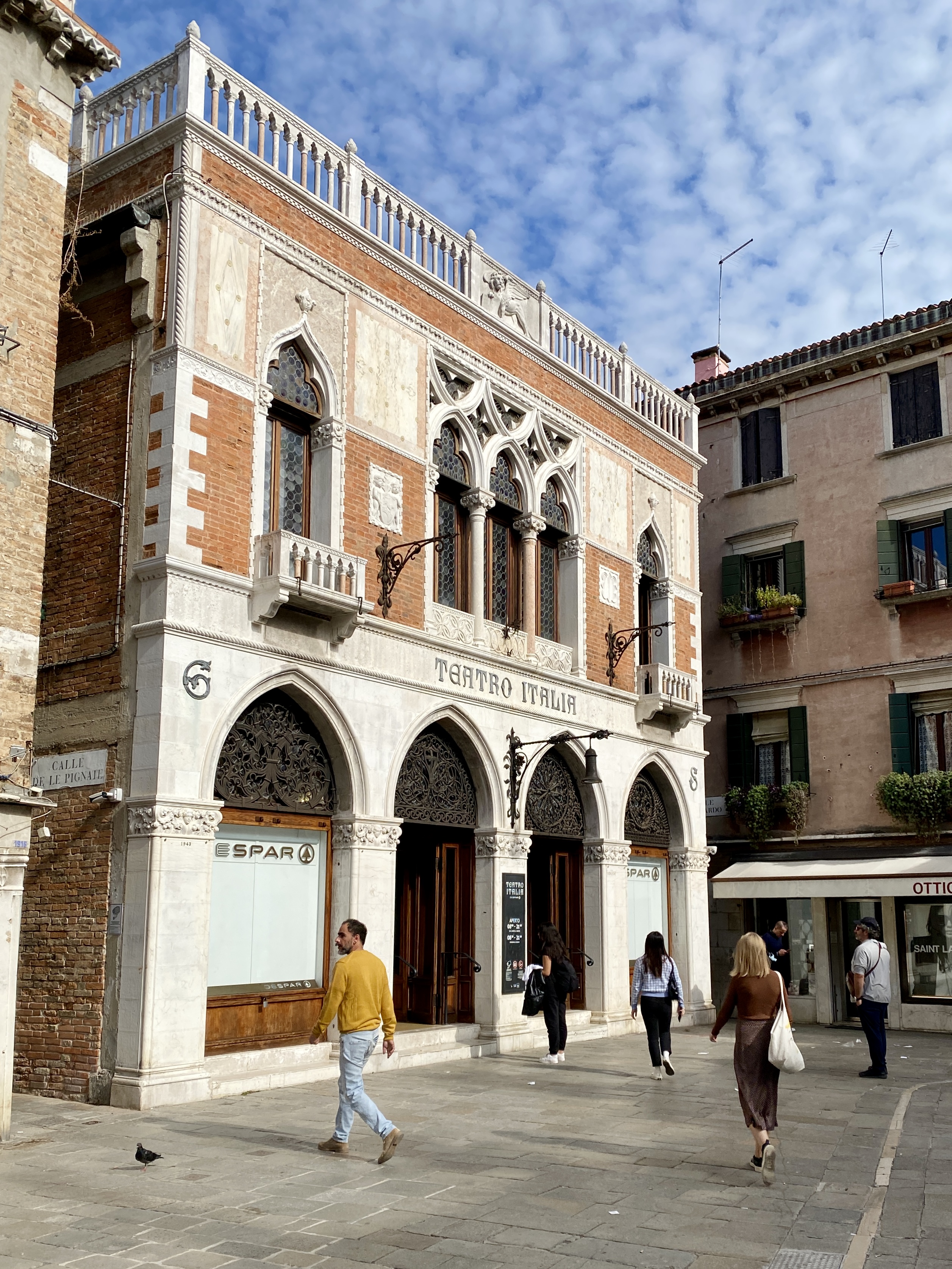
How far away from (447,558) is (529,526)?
1.72 metres

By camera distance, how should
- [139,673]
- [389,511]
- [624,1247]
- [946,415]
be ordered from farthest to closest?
[946,415], [389,511], [139,673], [624,1247]

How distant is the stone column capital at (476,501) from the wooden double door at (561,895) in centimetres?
508

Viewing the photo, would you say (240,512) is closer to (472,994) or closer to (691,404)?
(472,994)

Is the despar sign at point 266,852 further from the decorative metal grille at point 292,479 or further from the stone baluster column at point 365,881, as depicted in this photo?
the decorative metal grille at point 292,479

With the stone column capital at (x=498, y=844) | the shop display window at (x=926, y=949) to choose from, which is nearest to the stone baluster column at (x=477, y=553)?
the stone column capital at (x=498, y=844)

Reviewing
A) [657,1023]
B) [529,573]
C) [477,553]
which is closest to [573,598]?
[529,573]

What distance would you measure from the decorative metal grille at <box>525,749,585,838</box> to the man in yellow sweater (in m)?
8.28

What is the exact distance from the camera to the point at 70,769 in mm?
12766

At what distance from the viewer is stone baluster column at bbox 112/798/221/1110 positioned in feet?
37.6

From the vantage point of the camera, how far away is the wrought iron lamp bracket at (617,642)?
64.2ft

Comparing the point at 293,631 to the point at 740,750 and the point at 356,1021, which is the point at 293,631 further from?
the point at 740,750

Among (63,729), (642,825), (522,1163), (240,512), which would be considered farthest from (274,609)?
(642,825)

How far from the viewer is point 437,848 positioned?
16.7 metres

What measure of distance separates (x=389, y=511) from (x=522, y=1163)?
843cm
